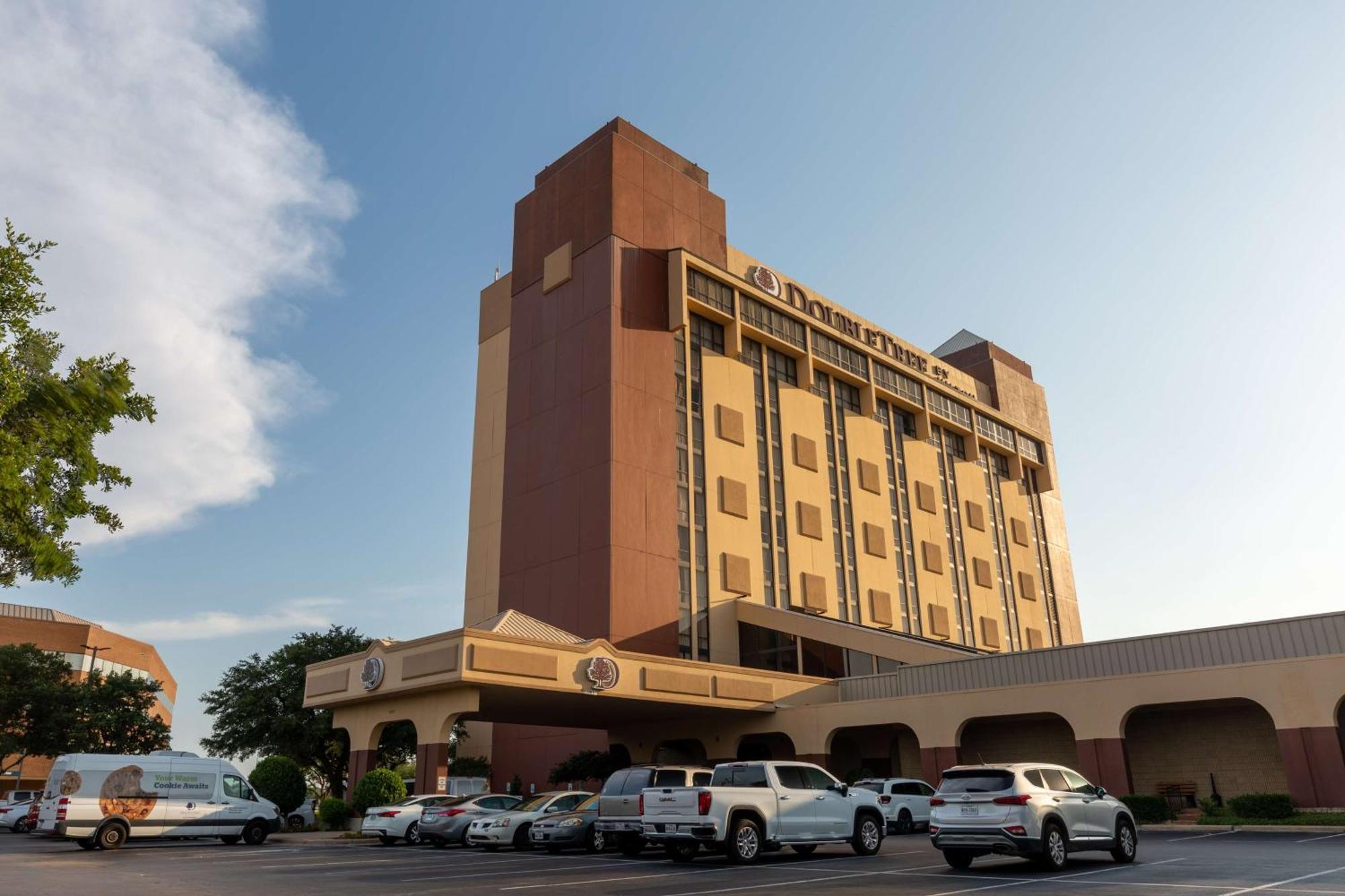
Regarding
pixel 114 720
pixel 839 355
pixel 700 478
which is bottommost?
pixel 114 720

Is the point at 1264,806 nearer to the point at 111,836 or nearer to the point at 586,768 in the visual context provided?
the point at 586,768

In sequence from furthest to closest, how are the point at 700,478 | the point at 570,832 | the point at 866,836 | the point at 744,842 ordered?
1. the point at 700,478
2. the point at 570,832
3. the point at 866,836
4. the point at 744,842

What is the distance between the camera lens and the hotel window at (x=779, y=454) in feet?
169

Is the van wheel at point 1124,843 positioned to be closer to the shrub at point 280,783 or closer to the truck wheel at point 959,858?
the truck wheel at point 959,858

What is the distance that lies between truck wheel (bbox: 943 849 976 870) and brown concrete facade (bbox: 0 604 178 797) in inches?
3072

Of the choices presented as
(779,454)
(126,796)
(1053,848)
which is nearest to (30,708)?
(126,796)

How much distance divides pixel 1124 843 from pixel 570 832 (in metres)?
13.1

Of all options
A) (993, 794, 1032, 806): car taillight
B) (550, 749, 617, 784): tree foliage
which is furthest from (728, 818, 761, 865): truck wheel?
(550, 749, 617, 784): tree foliage

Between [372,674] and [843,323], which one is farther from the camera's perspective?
[843,323]

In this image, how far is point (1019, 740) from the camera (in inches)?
1454

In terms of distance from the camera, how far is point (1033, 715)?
36438 millimetres

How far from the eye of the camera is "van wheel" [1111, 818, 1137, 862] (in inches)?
674

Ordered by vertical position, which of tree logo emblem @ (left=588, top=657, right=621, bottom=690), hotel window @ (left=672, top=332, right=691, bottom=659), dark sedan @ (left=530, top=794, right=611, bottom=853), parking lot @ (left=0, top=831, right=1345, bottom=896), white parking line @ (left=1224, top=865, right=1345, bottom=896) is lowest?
parking lot @ (left=0, top=831, right=1345, bottom=896)

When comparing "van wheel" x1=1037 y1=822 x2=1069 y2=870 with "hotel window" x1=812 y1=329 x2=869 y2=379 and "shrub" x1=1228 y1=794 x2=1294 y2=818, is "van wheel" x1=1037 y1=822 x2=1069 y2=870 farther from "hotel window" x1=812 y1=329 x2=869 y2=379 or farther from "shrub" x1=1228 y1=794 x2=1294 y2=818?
"hotel window" x1=812 y1=329 x2=869 y2=379
